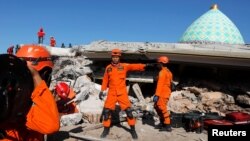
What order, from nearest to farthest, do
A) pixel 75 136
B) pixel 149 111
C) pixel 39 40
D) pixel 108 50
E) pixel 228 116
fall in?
pixel 75 136 < pixel 228 116 < pixel 149 111 < pixel 108 50 < pixel 39 40

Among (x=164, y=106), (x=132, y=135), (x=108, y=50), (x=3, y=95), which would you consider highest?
(x=108, y=50)

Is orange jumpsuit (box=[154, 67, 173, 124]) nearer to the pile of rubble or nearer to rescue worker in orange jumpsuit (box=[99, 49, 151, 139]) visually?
rescue worker in orange jumpsuit (box=[99, 49, 151, 139])

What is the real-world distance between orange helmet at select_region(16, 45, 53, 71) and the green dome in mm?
19764

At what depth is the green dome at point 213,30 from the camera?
23.2 meters

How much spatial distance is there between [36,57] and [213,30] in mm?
21245

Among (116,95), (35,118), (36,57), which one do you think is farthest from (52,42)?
(35,118)

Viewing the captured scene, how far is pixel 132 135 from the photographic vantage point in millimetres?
7723

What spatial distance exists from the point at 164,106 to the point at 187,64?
13.6ft

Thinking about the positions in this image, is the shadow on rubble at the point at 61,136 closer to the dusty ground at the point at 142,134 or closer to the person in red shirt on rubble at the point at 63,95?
the dusty ground at the point at 142,134

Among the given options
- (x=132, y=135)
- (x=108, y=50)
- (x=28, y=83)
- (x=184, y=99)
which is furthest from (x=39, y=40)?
(x=28, y=83)

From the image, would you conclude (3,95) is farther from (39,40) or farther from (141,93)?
(39,40)

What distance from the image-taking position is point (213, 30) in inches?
920

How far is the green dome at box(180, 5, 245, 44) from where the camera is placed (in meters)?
23.2

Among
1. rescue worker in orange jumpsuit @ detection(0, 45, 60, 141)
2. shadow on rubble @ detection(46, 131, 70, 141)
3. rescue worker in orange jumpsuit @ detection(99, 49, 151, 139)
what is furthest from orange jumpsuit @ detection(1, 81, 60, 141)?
rescue worker in orange jumpsuit @ detection(99, 49, 151, 139)
